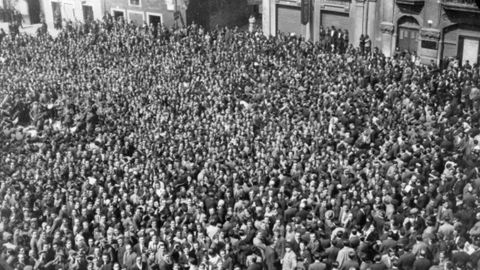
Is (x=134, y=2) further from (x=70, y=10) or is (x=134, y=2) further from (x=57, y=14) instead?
(x=57, y=14)

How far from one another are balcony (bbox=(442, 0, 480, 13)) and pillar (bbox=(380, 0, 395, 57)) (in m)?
2.99

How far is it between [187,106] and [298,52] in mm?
7953

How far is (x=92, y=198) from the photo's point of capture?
17984 mm

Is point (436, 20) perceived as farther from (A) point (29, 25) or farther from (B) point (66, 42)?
(A) point (29, 25)

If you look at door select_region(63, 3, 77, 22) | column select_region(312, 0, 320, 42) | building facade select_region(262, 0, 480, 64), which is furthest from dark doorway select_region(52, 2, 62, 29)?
column select_region(312, 0, 320, 42)

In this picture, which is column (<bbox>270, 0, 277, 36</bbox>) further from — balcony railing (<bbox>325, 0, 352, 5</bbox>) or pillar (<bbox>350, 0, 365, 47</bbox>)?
pillar (<bbox>350, 0, 365, 47</bbox>)

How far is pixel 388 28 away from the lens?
106ft

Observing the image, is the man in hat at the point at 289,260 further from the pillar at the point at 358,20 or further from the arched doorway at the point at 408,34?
the pillar at the point at 358,20

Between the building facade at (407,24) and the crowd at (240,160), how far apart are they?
87.0 inches

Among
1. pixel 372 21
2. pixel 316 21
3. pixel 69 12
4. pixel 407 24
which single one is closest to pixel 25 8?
pixel 69 12

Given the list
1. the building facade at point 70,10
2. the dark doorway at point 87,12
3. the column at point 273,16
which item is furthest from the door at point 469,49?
the dark doorway at point 87,12

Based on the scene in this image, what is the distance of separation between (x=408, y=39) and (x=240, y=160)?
53.1 feet

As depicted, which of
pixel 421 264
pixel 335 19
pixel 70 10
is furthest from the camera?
pixel 70 10

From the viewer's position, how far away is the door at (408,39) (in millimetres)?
31656
